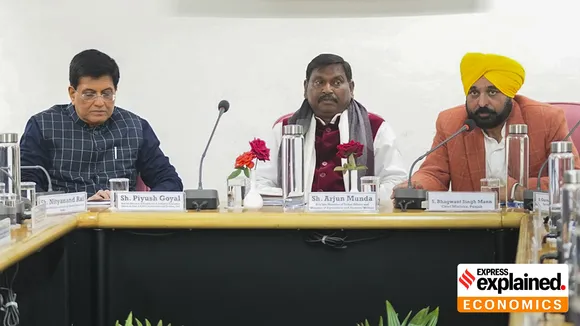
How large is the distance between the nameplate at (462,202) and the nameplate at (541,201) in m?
0.14

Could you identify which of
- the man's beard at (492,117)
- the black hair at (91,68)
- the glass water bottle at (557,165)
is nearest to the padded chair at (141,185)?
the black hair at (91,68)

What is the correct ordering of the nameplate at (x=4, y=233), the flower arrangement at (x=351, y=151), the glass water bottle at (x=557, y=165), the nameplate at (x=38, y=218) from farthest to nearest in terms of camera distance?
the flower arrangement at (x=351, y=151), the nameplate at (x=38, y=218), the glass water bottle at (x=557, y=165), the nameplate at (x=4, y=233)

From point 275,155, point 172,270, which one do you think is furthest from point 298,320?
point 275,155

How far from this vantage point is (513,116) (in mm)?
3375

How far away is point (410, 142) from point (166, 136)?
1.27 m

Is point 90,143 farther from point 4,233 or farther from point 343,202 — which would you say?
point 4,233

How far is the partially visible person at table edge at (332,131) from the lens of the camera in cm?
354

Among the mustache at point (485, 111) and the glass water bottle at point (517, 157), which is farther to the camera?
the mustache at point (485, 111)

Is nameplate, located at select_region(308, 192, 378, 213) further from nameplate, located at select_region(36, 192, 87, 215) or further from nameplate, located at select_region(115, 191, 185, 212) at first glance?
nameplate, located at select_region(36, 192, 87, 215)

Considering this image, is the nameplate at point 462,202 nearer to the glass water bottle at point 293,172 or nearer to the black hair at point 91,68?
the glass water bottle at point 293,172

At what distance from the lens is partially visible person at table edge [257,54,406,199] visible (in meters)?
3.54

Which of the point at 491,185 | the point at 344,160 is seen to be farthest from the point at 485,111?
the point at 491,185

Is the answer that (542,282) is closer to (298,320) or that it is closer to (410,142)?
(298,320)

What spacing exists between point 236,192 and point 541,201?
96cm
